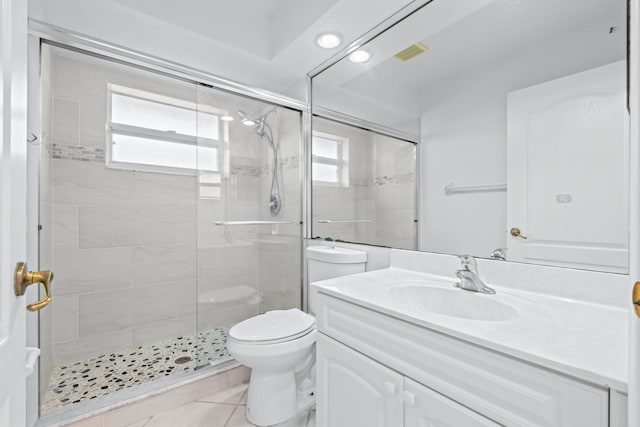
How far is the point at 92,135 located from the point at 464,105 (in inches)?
93.3

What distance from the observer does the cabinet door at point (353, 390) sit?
34.9 inches

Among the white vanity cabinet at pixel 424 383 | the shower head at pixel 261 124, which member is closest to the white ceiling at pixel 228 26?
the shower head at pixel 261 124

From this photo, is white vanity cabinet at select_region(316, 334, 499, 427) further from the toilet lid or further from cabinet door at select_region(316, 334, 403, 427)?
the toilet lid

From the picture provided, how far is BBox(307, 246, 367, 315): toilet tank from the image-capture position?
1.67 meters

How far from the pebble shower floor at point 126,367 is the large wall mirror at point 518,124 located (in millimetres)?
1451

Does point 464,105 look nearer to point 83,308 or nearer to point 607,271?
point 607,271

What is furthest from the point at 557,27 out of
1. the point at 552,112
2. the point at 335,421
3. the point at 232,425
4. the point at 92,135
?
the point at 92,135

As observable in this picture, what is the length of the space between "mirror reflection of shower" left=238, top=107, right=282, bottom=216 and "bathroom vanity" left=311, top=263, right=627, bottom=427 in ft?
3.36

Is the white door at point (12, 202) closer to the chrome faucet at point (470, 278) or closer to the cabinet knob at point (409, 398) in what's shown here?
the cabinet knob at point (409, 398)

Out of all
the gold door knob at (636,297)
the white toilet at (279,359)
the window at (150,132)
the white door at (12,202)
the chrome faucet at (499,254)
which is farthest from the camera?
the window at (150,132)

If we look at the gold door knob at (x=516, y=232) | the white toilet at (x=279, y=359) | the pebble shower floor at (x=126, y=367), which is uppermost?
the gold door knob at (x=516, y=232)

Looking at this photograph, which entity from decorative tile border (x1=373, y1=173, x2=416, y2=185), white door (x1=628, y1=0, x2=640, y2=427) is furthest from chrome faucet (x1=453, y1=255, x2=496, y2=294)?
white door (x1=628, y1=0, x2=640, y2=427)

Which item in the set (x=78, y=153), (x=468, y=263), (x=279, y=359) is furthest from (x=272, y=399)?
(x=78, y=153)

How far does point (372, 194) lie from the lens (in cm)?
178
